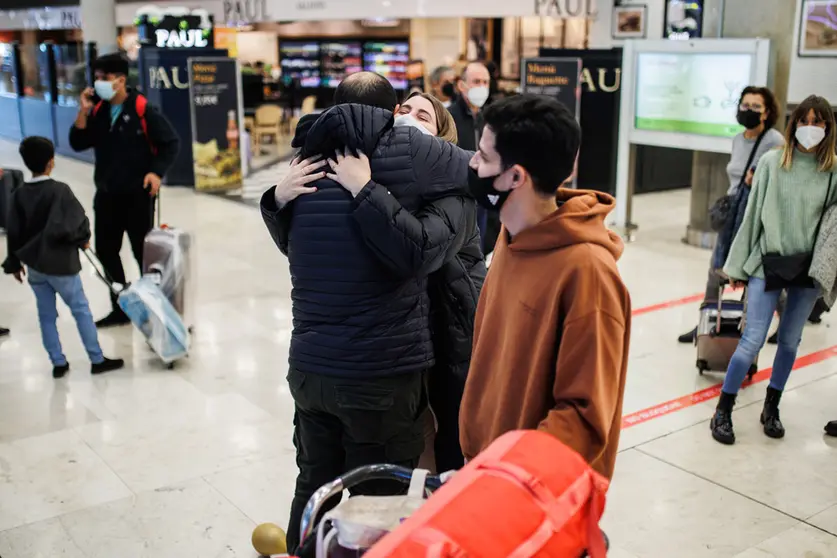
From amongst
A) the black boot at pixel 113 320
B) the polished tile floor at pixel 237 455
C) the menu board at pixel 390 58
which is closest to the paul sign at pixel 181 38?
the polished tile floor at pixel 237 455

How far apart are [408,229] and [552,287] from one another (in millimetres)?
593

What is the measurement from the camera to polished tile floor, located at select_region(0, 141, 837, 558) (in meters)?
3.35

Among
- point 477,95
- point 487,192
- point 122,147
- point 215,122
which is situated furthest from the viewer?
point 215,122

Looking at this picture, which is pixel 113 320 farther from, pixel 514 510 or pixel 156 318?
pixel 514 510

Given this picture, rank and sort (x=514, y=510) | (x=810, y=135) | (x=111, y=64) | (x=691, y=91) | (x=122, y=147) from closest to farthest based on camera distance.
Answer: (x=514, y=510)
(x=810, y=135)
(x=111, y=64)
(x=122, y=147)
(x=691, y=91)

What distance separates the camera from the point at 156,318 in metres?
5.03

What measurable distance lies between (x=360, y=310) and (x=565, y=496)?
988 millimetres

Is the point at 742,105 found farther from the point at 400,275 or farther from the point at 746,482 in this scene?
the point at 400,275

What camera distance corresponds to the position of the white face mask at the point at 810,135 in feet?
12.3

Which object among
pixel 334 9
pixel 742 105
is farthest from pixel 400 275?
pixel 334 9

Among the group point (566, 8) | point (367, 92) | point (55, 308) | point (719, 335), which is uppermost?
point (566, 8)

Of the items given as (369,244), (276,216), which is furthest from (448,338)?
(276,216)

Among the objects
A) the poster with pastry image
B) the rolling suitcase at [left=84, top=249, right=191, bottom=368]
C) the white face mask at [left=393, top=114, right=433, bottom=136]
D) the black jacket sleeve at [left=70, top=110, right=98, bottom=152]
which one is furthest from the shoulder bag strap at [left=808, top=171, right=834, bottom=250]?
the poster with pastry image

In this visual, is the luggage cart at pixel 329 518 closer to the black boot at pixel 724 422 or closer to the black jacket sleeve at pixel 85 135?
the black boot at pixel 724 422
